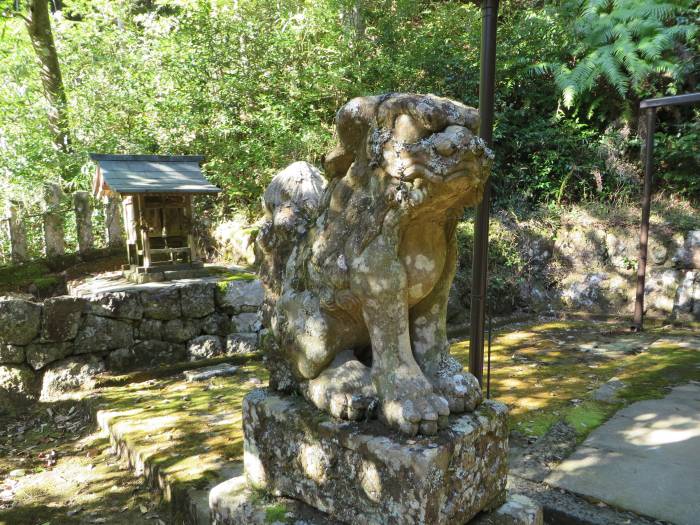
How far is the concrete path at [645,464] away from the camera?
2391 millimetres

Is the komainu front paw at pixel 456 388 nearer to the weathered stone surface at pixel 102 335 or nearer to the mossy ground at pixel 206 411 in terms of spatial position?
the mossy ground at pixel 206 411

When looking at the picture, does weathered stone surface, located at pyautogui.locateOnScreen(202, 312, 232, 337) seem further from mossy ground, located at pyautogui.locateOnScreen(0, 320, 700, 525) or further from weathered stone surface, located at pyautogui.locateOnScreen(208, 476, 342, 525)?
weathered stone surface, located at pyautogui.locateOnScreen(208, 476, 342, 525)

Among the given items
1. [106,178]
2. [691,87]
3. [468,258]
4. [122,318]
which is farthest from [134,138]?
[691,87]

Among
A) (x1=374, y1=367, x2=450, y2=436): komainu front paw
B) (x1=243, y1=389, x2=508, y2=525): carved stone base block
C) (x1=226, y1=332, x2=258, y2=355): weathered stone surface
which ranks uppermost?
(x1=374, y1=367, x2=450, y2=436): komainu front paw

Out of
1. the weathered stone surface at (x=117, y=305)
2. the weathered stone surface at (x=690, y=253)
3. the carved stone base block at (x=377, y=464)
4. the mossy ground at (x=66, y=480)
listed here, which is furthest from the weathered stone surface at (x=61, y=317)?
the weathered stone surface at (x=690, y=253)

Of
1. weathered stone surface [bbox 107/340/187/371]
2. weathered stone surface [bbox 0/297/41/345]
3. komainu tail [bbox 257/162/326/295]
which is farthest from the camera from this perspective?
weathered stone surface [bbox 107/340/187/371]

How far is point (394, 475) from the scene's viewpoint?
1.52m

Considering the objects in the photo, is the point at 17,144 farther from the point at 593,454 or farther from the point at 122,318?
the point at 593,454

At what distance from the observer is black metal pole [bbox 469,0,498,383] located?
9.04 ft

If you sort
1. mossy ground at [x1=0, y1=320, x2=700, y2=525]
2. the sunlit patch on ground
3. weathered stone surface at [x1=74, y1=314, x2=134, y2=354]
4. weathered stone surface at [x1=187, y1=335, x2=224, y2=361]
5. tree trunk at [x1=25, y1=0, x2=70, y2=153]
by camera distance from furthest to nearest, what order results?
1. tree trunk at [x1=25, y1=0, x2=70, y2=153]
2. weathered stone surface at [x1=187, y1=335, x2=224, y2=361]
3. weathered stone surface at [x1=74, y1=314, x2=134, y2=354]
4. the sunlit patch on ground
5. mossy ground at [x1=0, y1=320, x2=700, y2=525]

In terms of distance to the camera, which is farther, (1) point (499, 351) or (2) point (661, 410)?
(1) point (499, 351)

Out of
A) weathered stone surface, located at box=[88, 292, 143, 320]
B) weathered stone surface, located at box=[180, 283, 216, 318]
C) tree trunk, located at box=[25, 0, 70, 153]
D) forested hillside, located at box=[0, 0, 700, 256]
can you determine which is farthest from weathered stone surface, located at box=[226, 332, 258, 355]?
tree trunk, located at box=[25, 0, 70, 153]

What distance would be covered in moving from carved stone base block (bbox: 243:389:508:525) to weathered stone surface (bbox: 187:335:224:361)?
3.48 metres

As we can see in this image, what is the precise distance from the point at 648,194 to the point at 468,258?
228cm
